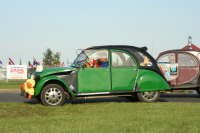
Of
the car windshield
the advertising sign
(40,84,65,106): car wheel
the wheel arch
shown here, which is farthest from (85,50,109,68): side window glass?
the advertising sign

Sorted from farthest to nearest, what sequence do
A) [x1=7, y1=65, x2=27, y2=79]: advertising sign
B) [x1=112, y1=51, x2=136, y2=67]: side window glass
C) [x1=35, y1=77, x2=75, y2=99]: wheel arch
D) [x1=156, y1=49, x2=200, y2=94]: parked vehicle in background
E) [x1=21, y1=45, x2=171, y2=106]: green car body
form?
1. [x1=7, y1=65, x2=27, y2=79]: advertising sign
2. [x1=156, y1=49, x2=200, y2=94]: parked vehicle in background
3. [x1=112, y1=51, x2=136, y2=67]: side window glass
4. [x1=21, y1=45, x2=171, y2=106]: green car body
5. [x1=35, y1=77, x2=75, y2=99]: wheel arch

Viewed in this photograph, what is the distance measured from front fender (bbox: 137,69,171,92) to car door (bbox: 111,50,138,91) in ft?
0.71

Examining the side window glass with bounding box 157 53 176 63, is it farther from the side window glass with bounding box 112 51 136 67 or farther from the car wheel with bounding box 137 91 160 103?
the side window glass with bounding box 112 51 136 67

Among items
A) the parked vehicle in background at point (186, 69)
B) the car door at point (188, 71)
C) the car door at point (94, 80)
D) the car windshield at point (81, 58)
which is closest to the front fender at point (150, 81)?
the car door at point (94, 80)

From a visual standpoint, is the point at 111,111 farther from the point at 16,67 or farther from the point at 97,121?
the point at 16,67

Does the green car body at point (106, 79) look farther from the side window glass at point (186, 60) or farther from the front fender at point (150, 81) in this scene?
the side window glass at point (186, 60)

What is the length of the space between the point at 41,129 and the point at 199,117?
3.65 meters

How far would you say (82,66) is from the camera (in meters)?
11.7

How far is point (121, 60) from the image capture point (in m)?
Answer: 12.0

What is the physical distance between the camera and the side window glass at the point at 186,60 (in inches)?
623

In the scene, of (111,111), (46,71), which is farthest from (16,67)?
(111,111)

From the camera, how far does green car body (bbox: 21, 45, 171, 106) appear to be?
37.1 ft

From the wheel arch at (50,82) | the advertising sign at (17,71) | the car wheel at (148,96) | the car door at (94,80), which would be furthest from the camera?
the advertising sign at (17,71)

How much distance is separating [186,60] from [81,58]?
18.7 ft
